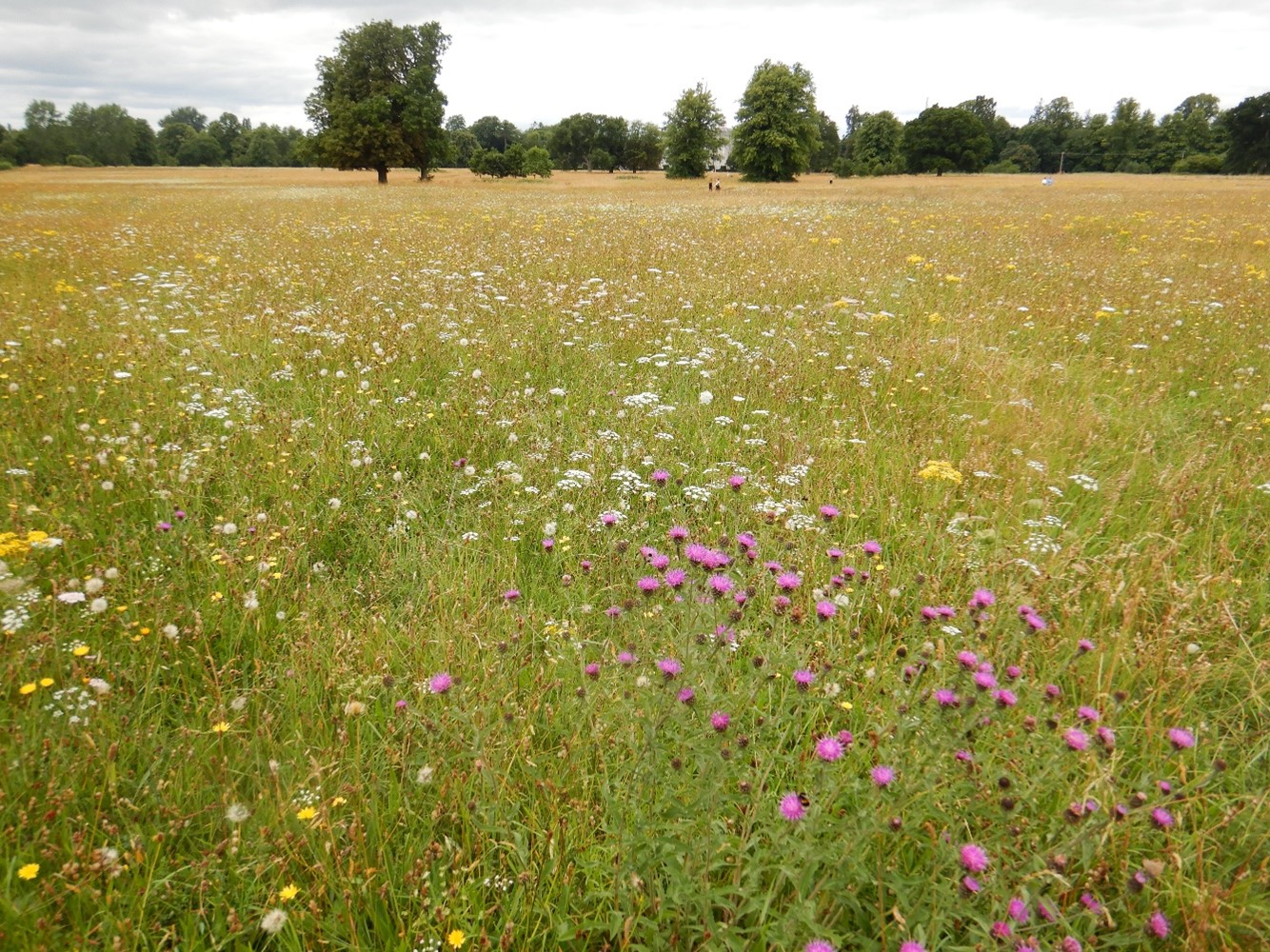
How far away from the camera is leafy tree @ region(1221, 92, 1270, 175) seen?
6712 cm

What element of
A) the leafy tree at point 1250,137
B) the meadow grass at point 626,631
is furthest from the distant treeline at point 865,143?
the meadow grass at point 626,631

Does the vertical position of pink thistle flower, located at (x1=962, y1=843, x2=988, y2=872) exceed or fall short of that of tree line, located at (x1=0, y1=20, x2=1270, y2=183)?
it falls short

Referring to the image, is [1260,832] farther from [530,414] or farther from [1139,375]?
[1139,375]

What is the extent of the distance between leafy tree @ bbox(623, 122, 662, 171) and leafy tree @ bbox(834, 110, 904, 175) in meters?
29.5

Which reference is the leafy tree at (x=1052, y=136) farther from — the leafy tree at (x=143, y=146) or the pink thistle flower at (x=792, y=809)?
the leafy tree at (x=143, y=146)

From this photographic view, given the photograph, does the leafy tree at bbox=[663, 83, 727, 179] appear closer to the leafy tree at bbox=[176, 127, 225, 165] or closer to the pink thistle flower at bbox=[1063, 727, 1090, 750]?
the pink thistle flower at bbox=[1063, 727, 1090, 750]

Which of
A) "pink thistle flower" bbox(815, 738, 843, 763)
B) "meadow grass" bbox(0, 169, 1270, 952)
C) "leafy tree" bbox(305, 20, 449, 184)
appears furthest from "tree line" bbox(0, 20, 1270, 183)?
"pink thistle flower" bbox(815, 738, 843, 763)

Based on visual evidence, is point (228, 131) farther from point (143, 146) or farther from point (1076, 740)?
point (1076, 740)

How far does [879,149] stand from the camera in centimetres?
8331

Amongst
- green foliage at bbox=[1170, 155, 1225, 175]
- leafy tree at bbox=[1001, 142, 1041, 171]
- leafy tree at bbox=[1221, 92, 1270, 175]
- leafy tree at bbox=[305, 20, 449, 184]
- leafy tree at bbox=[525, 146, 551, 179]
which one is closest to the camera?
leafy tree at bbox=[305, 20, 449, 184]

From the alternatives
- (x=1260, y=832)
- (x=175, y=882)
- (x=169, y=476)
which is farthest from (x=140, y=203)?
(x=1260, y=832)

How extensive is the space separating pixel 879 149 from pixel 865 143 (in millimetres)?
2615

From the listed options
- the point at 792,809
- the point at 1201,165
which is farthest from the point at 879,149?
the point at 792,809

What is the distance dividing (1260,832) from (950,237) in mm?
13861
